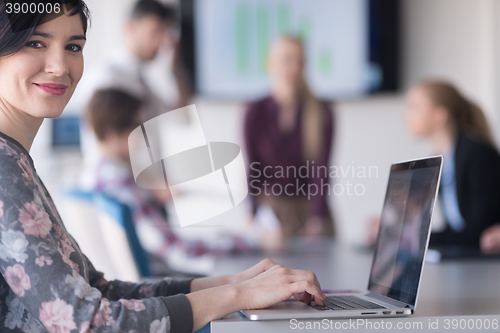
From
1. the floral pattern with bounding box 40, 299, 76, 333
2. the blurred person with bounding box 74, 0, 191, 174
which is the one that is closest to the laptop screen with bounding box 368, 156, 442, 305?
the floral pattern with bounding box 40, 299, 76, 333

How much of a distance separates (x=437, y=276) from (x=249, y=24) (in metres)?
2.51

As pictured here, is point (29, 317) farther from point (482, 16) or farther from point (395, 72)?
point (482, 16)

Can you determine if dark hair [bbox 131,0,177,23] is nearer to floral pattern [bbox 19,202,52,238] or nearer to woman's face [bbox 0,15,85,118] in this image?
woman's face [bbox 0,15,85,118]

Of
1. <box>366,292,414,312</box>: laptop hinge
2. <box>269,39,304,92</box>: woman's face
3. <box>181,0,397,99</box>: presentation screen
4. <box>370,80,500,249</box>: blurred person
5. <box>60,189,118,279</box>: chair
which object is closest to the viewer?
<box>366,292,414,312</box>: laptop hinge

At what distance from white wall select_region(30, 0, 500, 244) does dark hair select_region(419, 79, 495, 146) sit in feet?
3.90

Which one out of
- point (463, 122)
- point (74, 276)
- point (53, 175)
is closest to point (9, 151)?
point (74, 276)

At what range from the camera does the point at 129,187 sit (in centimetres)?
177

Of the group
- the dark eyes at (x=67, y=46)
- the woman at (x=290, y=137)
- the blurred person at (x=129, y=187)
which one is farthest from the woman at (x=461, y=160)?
the dark eyes at (x=67, y=46)

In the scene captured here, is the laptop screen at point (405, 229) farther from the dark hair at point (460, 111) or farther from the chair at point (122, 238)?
the dark hair at point (460, 111)

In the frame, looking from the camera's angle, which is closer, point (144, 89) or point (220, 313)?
point (220, 313)

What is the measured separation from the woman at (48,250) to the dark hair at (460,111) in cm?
151

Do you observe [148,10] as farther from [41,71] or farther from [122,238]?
[41,71]

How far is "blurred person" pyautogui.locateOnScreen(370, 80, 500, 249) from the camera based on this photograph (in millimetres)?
1828

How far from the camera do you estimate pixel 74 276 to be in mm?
662
